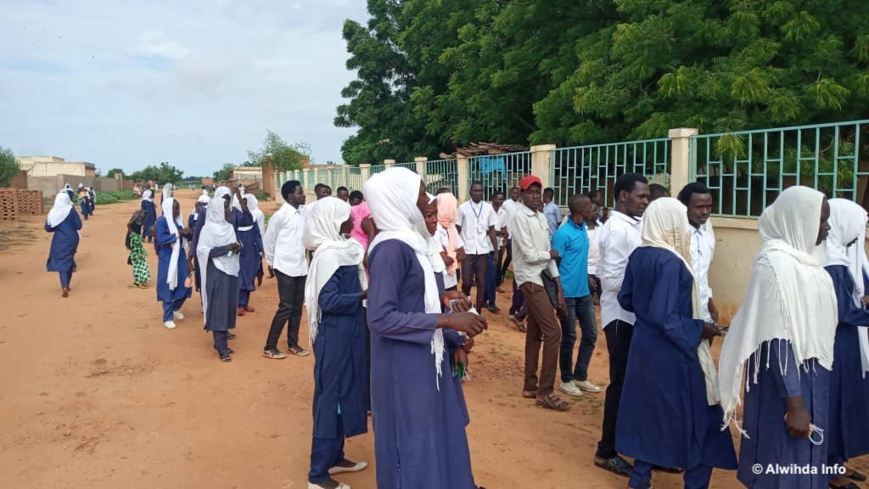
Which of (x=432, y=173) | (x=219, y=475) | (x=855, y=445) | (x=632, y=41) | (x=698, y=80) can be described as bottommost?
(x=219, y=475)

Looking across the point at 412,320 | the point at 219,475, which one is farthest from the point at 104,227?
the point at 412,320

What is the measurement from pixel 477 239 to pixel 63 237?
6.87m

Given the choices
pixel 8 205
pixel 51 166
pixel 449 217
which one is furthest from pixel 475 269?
pixel 51 166

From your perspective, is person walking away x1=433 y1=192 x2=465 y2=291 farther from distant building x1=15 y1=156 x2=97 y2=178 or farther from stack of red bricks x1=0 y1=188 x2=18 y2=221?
distant building x1=15 y1=156 x2=97 y2=178

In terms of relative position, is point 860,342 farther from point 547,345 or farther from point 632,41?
point 632,41

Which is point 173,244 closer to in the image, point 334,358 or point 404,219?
point 334,358

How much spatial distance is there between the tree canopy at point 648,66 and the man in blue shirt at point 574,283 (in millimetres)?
4794

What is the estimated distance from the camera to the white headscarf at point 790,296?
2709 millimetres

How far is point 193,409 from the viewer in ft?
16.9

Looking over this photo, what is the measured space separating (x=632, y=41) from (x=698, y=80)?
1233 millimetres

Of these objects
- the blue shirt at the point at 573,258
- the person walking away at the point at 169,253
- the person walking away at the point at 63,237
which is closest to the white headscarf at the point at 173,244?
the person walking away at the point at 169,253

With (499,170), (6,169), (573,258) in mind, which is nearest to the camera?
(573,258)

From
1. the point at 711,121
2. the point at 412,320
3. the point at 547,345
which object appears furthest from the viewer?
the point at 711,121

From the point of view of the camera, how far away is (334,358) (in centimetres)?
369
